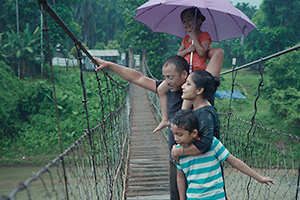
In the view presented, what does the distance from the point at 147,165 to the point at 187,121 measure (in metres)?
2.30

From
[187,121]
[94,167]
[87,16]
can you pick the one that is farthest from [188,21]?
[87,16]

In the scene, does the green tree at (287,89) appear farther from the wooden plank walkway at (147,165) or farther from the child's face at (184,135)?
the child's face at (184,135)

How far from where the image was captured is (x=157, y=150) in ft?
11.9

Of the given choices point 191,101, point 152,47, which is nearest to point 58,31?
point 152,47

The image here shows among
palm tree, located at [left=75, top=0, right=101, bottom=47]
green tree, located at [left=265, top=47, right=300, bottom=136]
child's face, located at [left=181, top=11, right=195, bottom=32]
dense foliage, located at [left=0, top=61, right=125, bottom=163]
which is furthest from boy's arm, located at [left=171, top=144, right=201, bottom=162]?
palm tree, located at [left=75, top=0, right=101, bottom=47]

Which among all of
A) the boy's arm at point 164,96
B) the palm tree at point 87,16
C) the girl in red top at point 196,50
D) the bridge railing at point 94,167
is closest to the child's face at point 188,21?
the girl in red top at point 196,50

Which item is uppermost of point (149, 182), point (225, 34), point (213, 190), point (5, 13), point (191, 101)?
point (5, 13)

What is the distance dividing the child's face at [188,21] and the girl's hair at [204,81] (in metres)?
0.34

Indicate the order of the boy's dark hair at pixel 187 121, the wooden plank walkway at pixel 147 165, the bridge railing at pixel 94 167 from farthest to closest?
1. the wooden plank walkway at pixel 147 165
2. the boy's dark hair at pixel 187 121
3. the bridge railing at pixel 94 167

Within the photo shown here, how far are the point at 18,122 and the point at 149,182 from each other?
27.1 ft

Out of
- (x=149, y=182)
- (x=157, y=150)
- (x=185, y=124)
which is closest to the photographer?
(x=185, y=124)

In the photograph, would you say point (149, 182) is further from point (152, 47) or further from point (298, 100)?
point (152, 47)

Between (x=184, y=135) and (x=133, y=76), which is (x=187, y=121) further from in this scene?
(x=133, y=76)

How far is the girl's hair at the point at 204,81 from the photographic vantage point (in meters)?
1.00
